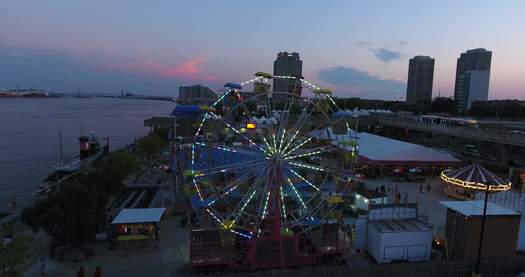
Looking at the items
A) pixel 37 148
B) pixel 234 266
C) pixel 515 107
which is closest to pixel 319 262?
pixel 234 266

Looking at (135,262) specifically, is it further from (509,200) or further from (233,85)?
(509,200)

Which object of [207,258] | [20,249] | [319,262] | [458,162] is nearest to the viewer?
[20,249]

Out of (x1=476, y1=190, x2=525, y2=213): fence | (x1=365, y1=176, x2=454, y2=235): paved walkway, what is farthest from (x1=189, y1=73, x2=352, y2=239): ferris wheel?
(x1=476, y1=190, x2=525, y2=213): fence

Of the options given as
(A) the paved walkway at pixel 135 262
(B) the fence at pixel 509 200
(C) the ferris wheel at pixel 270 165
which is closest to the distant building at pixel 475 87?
(B) the fence at pixel 509 200

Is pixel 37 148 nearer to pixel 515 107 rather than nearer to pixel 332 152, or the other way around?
pixel 332 152

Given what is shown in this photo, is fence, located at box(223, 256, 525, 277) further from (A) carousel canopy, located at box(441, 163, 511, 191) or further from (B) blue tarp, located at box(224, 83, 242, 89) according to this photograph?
(A) carousel canopy, located at box(441, 163, 511, 191)

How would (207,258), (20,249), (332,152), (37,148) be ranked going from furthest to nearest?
(37,148)
(332,152)
(207,258)
(20,249)
